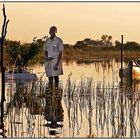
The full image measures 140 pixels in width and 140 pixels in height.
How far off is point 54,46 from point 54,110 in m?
1.37

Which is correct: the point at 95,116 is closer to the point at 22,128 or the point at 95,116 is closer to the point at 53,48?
the point at 22,128

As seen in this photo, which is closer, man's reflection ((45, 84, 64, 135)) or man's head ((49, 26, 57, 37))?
man's reflection ((45, 84, 64, 135))

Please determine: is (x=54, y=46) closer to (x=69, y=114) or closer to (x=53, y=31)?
(x=53, y=31)

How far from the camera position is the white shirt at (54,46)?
795 centimetres

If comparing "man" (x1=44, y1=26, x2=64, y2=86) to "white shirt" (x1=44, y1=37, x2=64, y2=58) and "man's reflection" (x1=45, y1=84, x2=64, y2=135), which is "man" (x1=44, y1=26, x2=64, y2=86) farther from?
"man's reflection" (x1=45, y1=84, x2=64, y2=135)

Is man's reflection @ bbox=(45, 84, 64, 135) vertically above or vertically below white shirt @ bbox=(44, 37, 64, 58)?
below

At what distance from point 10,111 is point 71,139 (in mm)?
1660

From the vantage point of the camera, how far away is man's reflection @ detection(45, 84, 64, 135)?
6.14 metres

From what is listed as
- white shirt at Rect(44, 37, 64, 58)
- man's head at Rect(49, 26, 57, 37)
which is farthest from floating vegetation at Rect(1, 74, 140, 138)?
man's head at Rect(49, 26, 57, 37)

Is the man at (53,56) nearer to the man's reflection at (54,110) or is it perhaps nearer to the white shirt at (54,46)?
the white shirt at (54,46)

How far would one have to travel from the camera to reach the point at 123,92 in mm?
7359

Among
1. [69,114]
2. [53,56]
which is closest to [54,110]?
[69,114]

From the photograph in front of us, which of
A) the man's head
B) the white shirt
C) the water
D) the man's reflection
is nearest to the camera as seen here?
the water

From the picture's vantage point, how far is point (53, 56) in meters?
8.05
